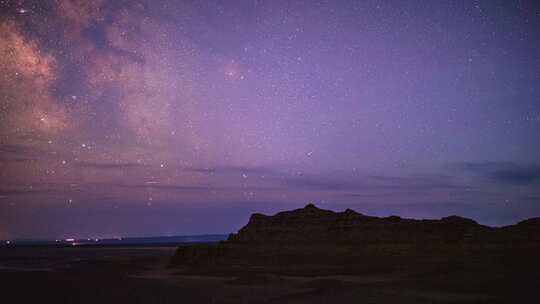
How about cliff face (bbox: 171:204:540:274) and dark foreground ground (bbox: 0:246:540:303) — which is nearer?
Answer: dark foreground ground (bbox: 0:246:540:303)

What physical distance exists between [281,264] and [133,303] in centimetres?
2946

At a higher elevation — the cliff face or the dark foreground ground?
the cliff face

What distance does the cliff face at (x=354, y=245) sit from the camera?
53.2 m

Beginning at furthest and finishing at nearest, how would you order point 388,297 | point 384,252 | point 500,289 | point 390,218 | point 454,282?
point 390,218 → point 384,252 → point 454,282 → point 500,289 → point 388,297

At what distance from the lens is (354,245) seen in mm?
60844

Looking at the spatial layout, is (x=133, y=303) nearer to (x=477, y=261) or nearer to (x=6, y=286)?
(x=6, y=286)

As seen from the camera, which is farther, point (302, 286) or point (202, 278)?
point (202, 278)

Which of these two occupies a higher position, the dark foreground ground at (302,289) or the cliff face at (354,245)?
the cliff face at (354,245)

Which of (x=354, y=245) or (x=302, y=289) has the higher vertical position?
(x=354, y=245)

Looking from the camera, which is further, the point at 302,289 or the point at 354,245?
the point at 354,245

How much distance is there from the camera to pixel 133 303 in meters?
34.6

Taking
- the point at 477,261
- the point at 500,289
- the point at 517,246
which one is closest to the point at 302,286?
the point at 500,289

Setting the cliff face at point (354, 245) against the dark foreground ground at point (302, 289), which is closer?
the dark foreground ground at point (302, 289)

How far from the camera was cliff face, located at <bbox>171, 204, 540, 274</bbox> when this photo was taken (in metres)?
53.2
